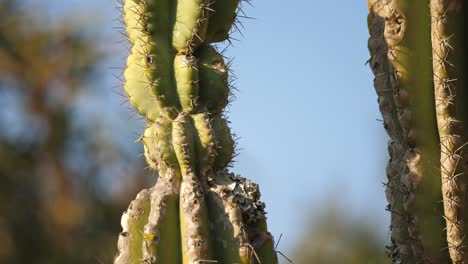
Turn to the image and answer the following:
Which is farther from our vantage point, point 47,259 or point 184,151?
point 47,259

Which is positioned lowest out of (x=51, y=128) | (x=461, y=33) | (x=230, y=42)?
(x=461, y=33)

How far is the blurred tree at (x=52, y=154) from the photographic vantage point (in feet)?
35.7

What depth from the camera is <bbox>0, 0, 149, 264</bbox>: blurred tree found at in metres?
10.9

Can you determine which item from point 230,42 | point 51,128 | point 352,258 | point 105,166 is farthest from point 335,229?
point 230,42

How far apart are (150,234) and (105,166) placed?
871cm

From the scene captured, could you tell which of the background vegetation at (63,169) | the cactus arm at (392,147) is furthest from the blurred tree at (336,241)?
the cactus arm at (392,147)

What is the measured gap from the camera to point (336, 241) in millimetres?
11602

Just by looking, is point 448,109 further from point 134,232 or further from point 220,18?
point 134,232

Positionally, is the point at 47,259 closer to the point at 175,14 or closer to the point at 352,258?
the point at 352,258

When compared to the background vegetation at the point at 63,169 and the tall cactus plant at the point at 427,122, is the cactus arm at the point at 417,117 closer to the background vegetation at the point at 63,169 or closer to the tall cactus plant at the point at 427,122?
the tall cactus plant at the point at 427,122

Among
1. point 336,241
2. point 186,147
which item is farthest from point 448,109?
point 336,241

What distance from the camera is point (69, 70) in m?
12.1

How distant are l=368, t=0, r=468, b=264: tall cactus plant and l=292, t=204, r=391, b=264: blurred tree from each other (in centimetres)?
752

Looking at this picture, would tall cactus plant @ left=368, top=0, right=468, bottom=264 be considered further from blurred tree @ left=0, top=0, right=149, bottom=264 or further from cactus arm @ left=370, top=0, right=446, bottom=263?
blurred tree @ left=0, top=0, right=149, bottom=264
